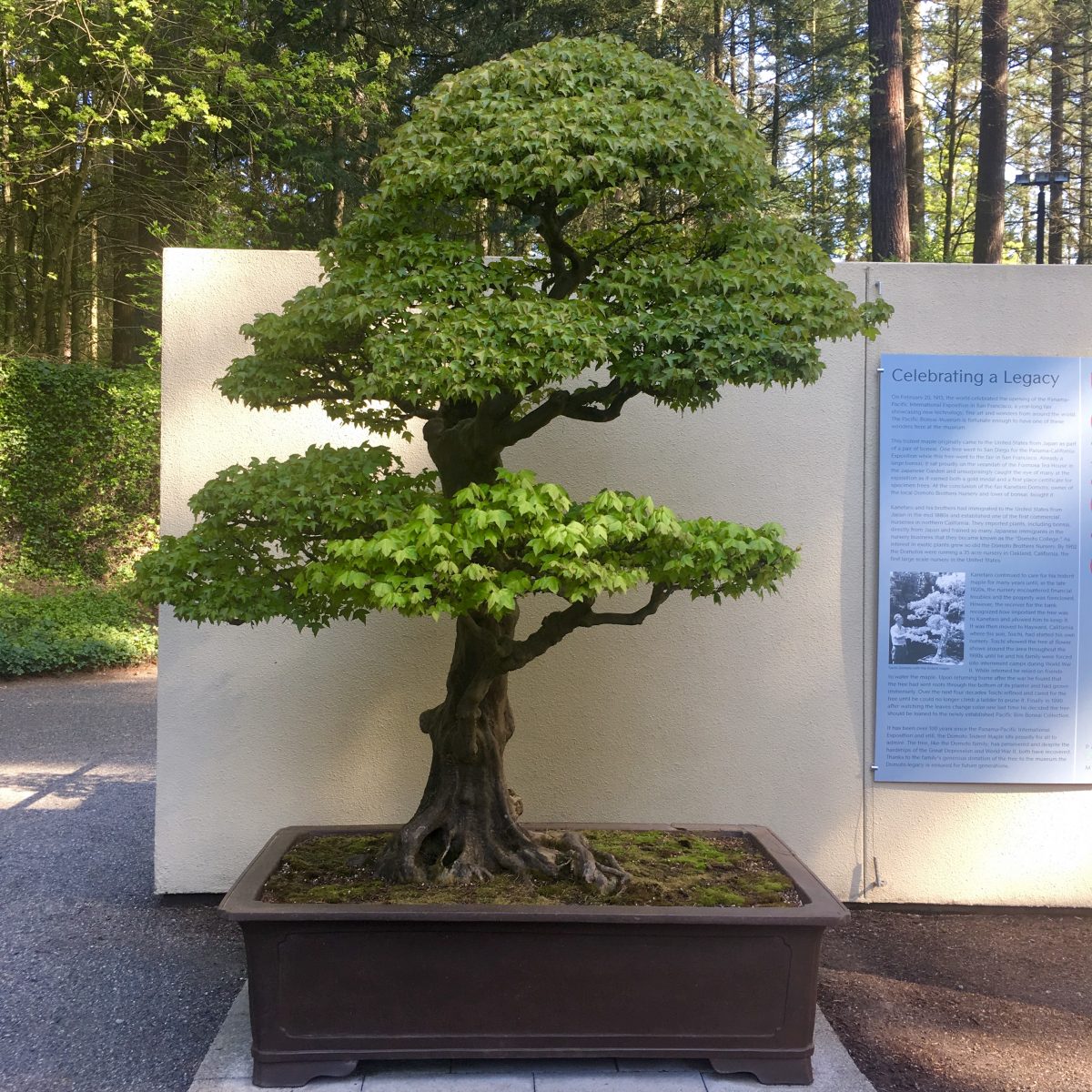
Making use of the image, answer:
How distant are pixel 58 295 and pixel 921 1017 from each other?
1132 centimetres

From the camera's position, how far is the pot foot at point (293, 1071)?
260cm

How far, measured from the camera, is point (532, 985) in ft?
8.66

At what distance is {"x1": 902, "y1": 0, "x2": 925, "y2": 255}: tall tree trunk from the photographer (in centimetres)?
1180

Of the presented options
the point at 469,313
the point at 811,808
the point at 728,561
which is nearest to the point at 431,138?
the point at 469,313

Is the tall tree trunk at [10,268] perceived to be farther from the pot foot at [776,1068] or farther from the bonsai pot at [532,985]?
the pot foot at [776,1068]

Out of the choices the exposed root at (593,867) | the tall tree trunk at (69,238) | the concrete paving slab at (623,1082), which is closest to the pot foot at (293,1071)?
the concrete paving slab at (623,1082)

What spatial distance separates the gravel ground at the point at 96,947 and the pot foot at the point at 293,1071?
22cm

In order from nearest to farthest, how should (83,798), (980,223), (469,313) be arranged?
1. (469,313)
2. (83,798)
3. (980,223)

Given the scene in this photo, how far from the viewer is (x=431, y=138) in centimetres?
253

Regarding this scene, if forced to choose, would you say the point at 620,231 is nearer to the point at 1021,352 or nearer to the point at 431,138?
the point at 431,138

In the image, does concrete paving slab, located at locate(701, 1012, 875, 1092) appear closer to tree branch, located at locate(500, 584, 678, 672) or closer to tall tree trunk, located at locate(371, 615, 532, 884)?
tall tree trunk, located at locate(371, 615, 532, 884)

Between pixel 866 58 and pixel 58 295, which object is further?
pixel 58 295

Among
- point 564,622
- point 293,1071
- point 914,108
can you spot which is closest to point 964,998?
point 564,622

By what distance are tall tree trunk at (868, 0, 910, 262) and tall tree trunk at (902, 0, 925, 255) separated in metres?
2.48
